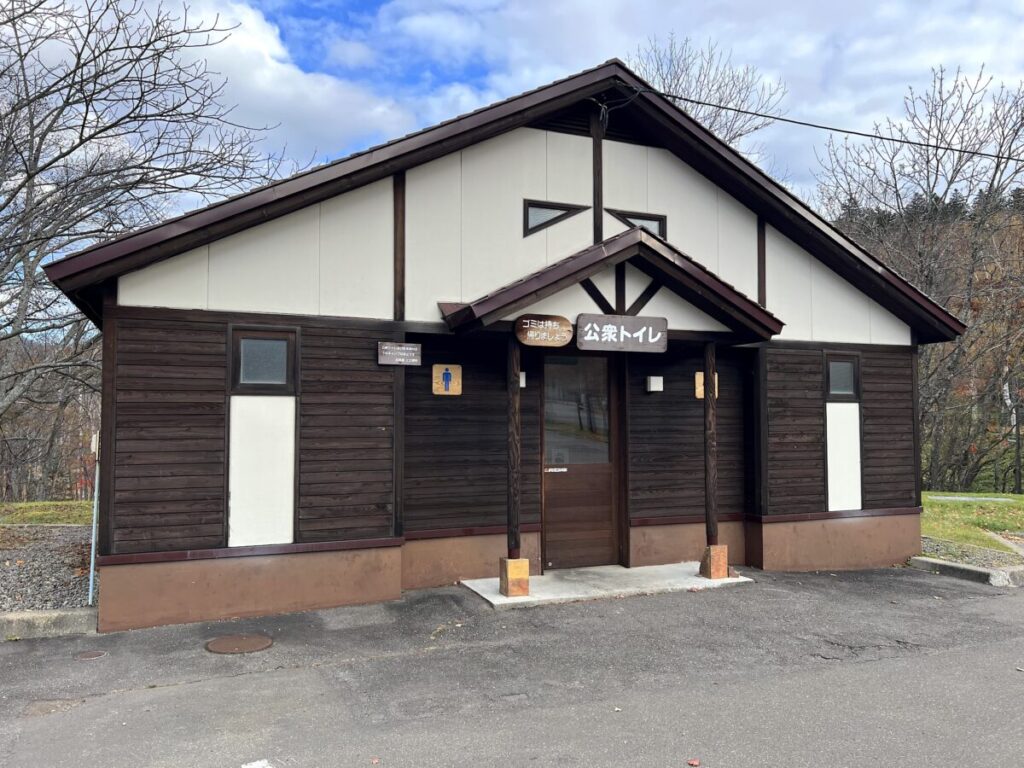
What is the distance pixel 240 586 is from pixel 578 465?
3.91 metres

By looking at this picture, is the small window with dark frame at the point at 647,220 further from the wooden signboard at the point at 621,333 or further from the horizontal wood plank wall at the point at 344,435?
the horizontal wood plank wall at the point at 344,435

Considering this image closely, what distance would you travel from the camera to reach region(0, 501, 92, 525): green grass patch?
497 inches

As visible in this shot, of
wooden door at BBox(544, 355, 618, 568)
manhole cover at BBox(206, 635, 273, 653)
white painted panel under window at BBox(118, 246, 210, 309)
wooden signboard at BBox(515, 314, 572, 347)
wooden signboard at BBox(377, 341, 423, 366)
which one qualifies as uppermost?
white painted panel under window at BBox(118, 246, 210, 309)

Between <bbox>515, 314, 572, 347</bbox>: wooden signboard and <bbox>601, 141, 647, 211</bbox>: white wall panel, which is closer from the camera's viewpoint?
<bbox>515, 314, 572, 347</bbox>: wooden signboard

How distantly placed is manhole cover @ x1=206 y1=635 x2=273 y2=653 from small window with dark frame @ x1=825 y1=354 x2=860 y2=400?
7.31 meters

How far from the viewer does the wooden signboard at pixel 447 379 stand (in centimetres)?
769

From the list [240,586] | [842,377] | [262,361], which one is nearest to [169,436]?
[262,361]

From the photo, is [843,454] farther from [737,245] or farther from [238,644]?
[238,644]

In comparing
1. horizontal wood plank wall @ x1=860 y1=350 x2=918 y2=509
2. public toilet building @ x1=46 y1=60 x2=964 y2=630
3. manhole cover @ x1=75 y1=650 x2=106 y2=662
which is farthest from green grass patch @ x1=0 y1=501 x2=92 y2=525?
horizontal wood plank wall @ x1=860 y1=350 x2=918 y2=509

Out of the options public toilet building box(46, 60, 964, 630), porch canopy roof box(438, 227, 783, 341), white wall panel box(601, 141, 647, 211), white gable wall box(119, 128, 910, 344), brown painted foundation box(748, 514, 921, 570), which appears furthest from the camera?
brown painted foundation box(748, 514, 921, 570)

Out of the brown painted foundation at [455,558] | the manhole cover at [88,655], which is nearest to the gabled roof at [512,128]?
the manhole cover at [88,655]

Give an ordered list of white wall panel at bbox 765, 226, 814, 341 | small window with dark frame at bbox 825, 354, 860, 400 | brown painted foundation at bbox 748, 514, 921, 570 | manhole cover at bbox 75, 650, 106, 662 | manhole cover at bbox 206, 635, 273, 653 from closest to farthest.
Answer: manhole cover at bbox 75, 650, 106, 662 < manhole cover at bbox 206, 635, 273, 653 < brown painted foundation at bbox 748, 514, 921, 570 < white wall panel at bbox 765, 226, 814, 341 < small window with dark frame at bbox 825, 354, 860, 400

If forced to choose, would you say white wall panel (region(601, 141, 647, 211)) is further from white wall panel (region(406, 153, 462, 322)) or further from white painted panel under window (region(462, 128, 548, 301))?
white wall panel (region(406, 153, 462, 322))

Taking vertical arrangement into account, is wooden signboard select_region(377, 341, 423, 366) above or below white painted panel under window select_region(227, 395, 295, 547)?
above
